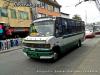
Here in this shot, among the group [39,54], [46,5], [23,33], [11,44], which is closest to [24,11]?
[23,33]

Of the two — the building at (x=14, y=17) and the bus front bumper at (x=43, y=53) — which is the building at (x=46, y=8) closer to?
the building at (x=14, y=17)

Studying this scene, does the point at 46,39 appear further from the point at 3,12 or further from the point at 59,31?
the point at 3,12

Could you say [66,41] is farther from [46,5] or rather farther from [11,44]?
[46,5]

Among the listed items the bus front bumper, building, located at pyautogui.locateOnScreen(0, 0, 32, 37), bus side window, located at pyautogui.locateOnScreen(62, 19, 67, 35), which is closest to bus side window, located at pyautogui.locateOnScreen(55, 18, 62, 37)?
bus side window, located at pyautogui.locateOnScreen(62, 19, 67, 35)

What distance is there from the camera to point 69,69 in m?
10.5

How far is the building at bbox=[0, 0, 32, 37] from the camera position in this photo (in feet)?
101

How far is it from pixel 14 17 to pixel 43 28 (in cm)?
2255

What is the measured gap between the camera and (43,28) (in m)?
12.8

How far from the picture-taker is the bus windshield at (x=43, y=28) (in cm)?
1254

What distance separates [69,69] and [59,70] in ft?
1.71

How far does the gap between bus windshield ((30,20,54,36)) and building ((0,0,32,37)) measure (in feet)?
55.0

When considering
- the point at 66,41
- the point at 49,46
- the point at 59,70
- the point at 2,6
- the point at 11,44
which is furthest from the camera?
the point at 2,6

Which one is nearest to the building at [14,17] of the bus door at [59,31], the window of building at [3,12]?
the window of building at [3,12]

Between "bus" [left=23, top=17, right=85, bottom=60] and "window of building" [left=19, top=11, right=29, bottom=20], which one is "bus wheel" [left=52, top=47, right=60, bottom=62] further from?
"window of building" [left=19, top=11, right=29, bottom=20]
